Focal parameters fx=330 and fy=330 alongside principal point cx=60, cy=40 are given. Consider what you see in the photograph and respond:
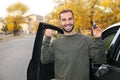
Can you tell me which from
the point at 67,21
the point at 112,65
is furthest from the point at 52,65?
the point at 112,65

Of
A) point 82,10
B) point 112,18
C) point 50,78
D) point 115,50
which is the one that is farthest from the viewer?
point 82,10

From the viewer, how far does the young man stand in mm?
3541

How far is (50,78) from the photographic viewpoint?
3828 mm

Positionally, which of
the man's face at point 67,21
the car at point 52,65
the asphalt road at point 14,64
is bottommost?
the asphalt road at point 14,64

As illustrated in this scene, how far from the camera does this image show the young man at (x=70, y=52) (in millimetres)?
3541

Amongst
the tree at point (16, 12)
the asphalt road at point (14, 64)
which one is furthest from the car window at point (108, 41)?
the tree at point (16, 12)

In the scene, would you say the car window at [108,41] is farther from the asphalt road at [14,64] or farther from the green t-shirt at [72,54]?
the asphalt road at [14,64]

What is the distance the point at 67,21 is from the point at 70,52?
1.15 ft

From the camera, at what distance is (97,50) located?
3508mm

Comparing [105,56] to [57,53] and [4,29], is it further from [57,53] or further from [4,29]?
[4,29]

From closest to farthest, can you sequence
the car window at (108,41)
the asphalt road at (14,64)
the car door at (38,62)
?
the car door at (38,62) → the car window at (108,41) → the asphalt road at (14,64)

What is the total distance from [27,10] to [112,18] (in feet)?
331

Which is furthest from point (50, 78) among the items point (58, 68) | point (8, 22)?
point (8, 22)

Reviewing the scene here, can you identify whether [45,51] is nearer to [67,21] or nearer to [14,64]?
[67,21]
